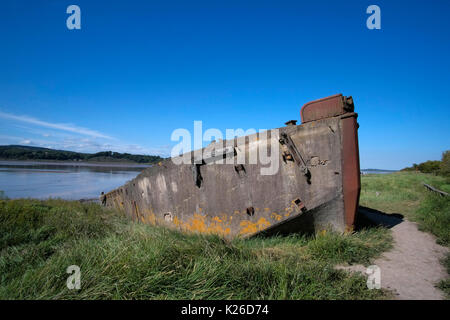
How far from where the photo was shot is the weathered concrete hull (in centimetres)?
375

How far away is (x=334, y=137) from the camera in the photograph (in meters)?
3.80

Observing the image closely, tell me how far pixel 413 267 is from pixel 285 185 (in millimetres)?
2086

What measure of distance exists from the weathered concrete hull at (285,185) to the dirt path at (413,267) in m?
0.80

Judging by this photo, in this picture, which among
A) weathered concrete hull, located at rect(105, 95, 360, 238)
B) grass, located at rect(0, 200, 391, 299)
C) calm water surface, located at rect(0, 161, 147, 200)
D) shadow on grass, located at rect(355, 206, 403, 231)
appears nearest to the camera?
grass, located at rect(0, 200, 391, 299)

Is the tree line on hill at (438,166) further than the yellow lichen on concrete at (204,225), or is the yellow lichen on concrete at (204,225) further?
the tree line on hill at (438,166)

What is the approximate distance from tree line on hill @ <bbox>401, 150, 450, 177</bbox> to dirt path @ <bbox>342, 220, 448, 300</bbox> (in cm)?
1913

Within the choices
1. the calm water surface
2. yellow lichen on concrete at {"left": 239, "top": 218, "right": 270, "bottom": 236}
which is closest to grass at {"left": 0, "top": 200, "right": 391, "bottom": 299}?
yellow lichen on concrete at {"left": 239, "top": 218, "right": 270, "bottom": 236}

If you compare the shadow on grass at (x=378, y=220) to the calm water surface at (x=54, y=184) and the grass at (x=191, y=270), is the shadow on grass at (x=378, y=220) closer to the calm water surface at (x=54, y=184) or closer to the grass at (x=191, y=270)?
the grass at (x=191, y=270)

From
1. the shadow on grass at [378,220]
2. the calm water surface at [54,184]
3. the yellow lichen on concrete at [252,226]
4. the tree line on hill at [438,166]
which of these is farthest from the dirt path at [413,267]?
the tree line on hill at [438,166]

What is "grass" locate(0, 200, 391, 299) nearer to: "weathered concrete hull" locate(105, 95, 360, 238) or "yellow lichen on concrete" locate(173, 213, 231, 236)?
"weathered concrete hull" locate(105, 95, 360, 238)

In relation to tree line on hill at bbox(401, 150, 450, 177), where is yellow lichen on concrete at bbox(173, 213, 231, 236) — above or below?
below

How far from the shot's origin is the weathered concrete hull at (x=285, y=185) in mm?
3752
